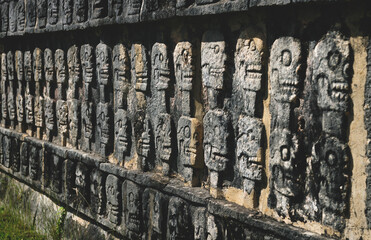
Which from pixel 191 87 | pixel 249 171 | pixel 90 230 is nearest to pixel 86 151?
pixel 90 230

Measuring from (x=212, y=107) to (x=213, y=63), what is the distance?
10.1 inches

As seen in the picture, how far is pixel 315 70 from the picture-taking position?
227 cm

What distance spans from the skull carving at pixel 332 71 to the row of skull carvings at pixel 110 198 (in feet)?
3.41

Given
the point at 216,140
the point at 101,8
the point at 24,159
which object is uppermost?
the point at 101,8

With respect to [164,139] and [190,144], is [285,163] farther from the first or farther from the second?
[164,139]

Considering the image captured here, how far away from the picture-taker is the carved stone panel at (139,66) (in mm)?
3507

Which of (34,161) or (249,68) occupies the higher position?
(249,68)

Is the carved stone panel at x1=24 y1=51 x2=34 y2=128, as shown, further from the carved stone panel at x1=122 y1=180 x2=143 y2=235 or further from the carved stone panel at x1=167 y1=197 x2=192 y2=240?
the carved stone panel at x1=167 y1=197 x2=192 y2=240

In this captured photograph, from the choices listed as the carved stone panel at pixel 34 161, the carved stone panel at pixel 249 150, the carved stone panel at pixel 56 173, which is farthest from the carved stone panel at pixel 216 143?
the carved stone panel at pixel 34 161

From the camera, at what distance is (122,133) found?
12.5 ft

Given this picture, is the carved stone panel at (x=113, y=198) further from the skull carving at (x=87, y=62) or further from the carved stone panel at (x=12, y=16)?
the carved stone panel at (x=12, y=16)

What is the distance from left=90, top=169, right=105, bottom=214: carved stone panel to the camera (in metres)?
4.02

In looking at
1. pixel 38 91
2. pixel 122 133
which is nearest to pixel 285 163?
pixel 122 133

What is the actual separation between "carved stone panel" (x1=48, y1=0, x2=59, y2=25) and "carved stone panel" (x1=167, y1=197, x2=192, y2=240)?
2.26 m
